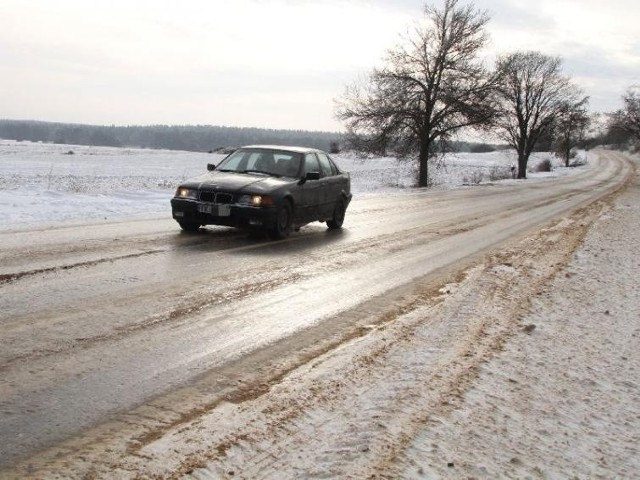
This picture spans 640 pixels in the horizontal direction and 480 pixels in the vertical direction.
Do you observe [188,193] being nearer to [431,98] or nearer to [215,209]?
[215,209]

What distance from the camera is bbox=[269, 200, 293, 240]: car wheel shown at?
9120 millimetres

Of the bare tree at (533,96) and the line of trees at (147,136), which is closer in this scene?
the bare tree at (533,96)

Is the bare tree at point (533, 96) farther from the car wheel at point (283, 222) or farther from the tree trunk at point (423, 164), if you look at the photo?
the car wheel at point (283, 222)

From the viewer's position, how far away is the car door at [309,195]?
9.91m

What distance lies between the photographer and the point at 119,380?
134 inches

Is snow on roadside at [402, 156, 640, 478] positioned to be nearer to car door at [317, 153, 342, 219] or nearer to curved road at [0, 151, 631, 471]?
curved road at [0, 151, 631, 471]

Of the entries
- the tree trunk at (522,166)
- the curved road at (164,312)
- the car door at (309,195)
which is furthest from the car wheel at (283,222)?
the tree trunk at (522,166)

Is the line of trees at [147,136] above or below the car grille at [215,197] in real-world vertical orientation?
above

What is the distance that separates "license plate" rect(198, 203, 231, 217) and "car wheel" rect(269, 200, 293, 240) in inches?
30.2

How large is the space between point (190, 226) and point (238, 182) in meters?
1.06

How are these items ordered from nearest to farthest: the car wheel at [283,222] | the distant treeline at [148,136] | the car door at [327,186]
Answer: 1. the car wheel at [283,222]
2. the car door at [327,186]
3. the distant treeline at [148,136]

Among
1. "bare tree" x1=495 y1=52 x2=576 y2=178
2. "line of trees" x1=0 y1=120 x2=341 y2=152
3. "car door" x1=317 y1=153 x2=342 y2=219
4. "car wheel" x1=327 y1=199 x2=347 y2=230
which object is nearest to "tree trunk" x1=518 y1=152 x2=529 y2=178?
"bare tree" x1=495 y1=52 x2=576 y2=178

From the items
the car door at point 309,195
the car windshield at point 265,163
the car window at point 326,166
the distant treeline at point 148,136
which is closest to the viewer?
the car door at point 309,195

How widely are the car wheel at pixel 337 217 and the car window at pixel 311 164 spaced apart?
89 cm
